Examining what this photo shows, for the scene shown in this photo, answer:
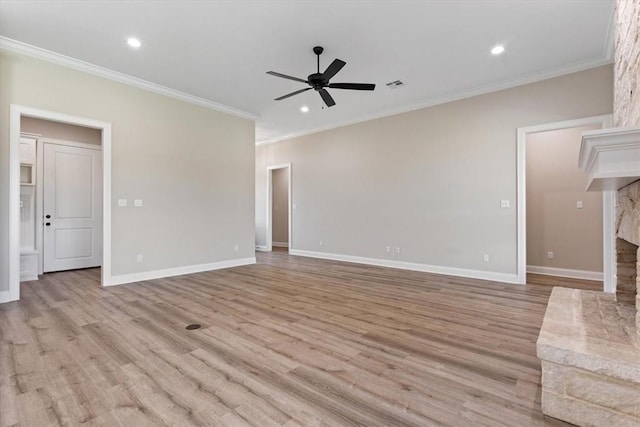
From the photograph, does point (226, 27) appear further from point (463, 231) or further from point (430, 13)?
point (463, 231)

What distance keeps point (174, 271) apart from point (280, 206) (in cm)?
489

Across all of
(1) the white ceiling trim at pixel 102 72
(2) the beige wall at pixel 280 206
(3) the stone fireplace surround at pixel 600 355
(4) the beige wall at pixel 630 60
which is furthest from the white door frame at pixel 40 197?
(4) the beige wall at pixel 630 60

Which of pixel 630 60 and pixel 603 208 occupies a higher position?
pixel 630 60

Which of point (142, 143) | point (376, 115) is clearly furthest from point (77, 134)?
point (376, 115)

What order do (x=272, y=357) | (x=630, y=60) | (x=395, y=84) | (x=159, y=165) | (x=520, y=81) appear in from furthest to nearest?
(x=159, y=165)
(x=395, y=84)
(x=520, y=81)
(x=272, y=357)
(x=630, y=60)

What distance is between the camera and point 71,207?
5.66m

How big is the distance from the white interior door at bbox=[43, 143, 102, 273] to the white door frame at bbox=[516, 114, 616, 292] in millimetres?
7452

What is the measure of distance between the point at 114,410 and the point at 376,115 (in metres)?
5.88

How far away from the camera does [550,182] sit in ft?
17.6

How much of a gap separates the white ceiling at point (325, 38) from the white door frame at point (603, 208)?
2.38 ft

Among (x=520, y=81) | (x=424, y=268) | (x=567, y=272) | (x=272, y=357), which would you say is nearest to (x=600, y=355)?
(x=272, y=357)

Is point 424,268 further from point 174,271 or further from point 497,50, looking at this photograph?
point 174,271

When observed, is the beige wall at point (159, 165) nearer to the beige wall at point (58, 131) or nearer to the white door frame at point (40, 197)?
the beige wall at point (58, 131)

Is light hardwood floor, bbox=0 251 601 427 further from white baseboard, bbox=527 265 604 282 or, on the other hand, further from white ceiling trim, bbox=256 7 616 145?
white ceiling trim, bbox=256 7 616 145
